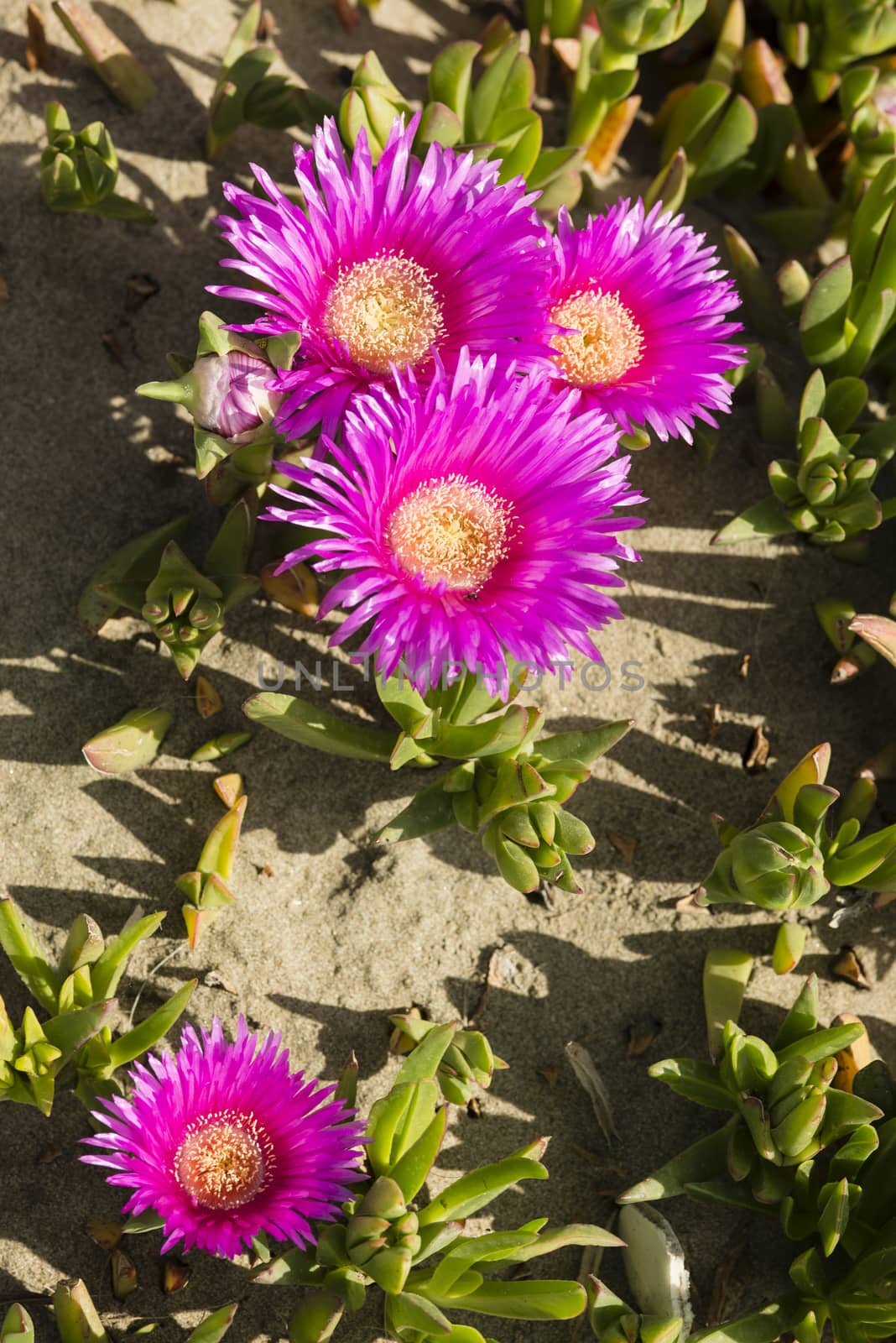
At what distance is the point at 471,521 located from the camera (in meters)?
1.46

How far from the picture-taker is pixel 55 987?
157 cm

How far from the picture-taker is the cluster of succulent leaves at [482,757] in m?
1.53

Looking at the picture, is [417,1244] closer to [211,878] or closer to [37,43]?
[211,878]

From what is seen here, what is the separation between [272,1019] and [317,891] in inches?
6.9

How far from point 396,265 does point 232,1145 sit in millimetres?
1056

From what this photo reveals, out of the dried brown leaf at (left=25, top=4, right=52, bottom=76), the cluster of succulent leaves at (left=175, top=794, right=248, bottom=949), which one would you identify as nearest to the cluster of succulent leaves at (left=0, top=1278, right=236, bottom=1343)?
the cluster of succulent leaves at (left=175, top=794, right=248, bottom=949)

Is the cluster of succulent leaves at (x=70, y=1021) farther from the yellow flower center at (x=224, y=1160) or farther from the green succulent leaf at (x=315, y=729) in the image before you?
the green succulent leaf at (x=315, y=729)

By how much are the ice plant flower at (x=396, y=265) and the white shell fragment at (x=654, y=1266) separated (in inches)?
42.2

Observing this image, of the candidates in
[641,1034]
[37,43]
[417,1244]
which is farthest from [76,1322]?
[37,43]

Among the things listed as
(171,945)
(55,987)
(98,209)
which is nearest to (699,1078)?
(171,945)

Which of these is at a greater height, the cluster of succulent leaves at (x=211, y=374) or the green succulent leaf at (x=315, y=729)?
the cluster of succulent leaves at (x=211, y=374)

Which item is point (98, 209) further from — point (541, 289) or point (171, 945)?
point (171, 945)

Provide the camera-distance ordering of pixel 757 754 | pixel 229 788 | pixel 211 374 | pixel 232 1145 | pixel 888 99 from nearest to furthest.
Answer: pixel 211 374, pixel 232 1145, pixel 229 788, pixel 757 754, pixel 888 99

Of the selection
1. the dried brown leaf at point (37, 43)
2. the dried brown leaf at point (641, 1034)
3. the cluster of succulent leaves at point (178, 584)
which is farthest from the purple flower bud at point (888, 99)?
the dried brown leaf at point (641, 1034)
